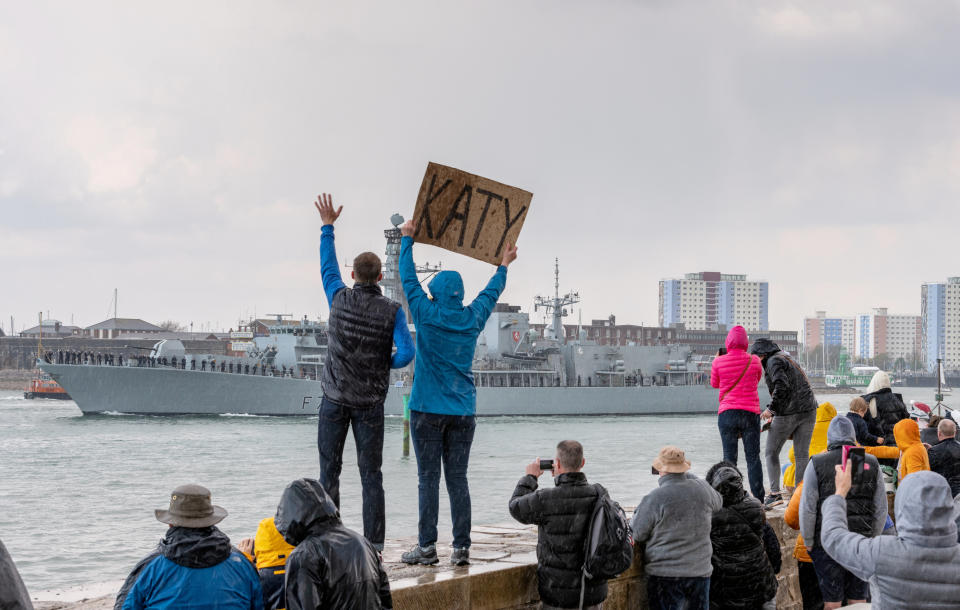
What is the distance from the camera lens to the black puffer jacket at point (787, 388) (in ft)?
20.7

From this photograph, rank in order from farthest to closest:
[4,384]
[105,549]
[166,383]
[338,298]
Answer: [4,384] < [166,383] < [105,549] < [338,298]

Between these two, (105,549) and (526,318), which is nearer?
(105,549)

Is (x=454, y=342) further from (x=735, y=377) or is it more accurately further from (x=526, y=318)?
(x=526, y=318)

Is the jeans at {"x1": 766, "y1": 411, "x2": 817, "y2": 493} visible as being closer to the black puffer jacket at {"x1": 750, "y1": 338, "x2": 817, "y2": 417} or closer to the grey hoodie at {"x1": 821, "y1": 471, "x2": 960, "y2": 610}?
the black puffer jacket at {"x1": 750, "y1": 338, "x2": 817, "y2": 417}

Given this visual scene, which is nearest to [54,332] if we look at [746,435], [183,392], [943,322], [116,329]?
[116,329]

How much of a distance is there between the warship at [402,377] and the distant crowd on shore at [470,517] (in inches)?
1355

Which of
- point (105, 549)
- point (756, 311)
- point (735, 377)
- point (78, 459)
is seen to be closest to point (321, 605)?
point (735, 377)

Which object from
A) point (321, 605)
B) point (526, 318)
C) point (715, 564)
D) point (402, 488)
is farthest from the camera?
point (526, 318)

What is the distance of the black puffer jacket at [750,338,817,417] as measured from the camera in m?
6.32

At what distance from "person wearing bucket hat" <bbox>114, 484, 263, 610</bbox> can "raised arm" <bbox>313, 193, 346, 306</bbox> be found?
1644 mm

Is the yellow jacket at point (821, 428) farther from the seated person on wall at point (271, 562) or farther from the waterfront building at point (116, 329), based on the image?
the waterfront building at point (116, 329)

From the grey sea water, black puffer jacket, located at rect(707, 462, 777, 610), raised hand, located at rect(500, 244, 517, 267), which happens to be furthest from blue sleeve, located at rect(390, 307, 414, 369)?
the grey sea water

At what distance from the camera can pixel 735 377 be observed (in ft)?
21.0

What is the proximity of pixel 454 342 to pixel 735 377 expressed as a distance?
9.77ft
